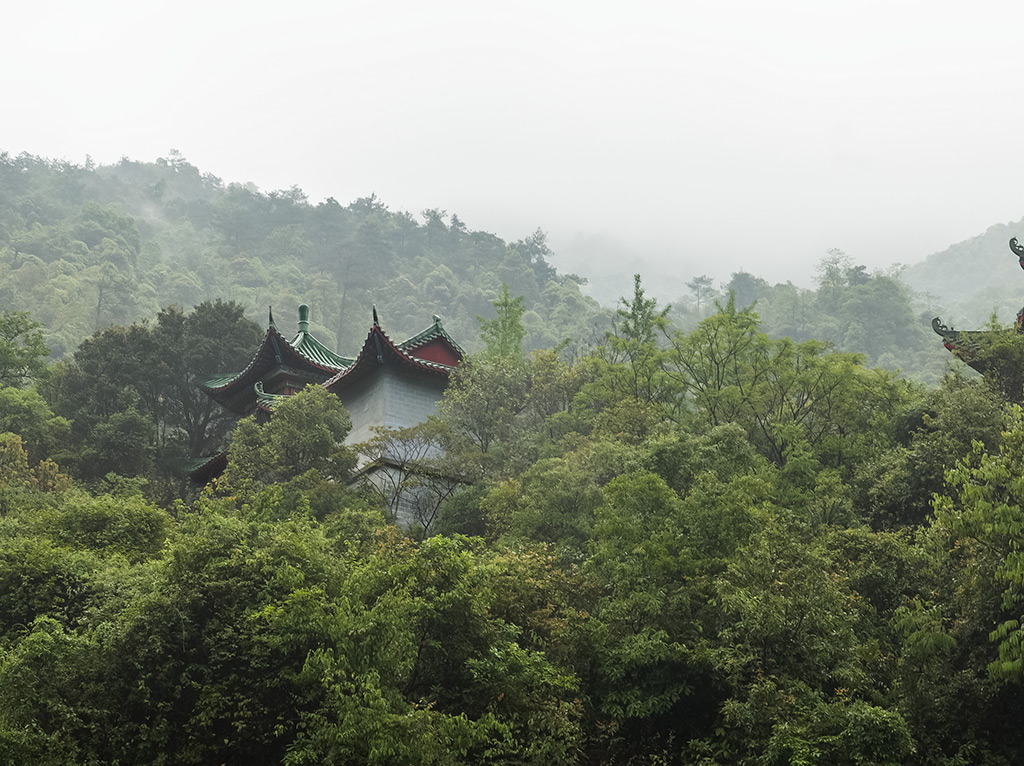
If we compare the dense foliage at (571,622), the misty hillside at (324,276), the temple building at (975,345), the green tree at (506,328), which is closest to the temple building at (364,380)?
the green tree at (506,328)

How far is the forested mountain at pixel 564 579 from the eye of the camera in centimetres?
1029

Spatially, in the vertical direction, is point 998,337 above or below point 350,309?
below

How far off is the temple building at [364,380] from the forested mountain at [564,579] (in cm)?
161

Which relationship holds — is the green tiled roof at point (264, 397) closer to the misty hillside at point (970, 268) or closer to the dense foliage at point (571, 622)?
the dense foliage at point (571, 622)

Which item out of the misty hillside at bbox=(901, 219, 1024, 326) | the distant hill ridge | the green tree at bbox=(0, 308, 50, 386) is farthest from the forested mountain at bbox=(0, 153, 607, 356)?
the distant hill ridge

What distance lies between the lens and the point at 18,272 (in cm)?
5641

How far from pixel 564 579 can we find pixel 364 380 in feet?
42.3

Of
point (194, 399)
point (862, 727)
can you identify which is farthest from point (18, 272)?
point (862, 727)

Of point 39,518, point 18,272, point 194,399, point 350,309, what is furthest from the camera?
point 350,309

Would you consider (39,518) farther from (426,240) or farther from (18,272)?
(426,240)

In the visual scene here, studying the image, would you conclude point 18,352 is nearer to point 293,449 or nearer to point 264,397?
point 264,397

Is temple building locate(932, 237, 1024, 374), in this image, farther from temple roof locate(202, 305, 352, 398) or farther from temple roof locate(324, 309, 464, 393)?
temple roof locate(202, 305, 352, 398)

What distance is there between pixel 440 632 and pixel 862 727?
4.62 metres

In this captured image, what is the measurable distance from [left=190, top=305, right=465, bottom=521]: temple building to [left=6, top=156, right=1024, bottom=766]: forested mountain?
1606mm
